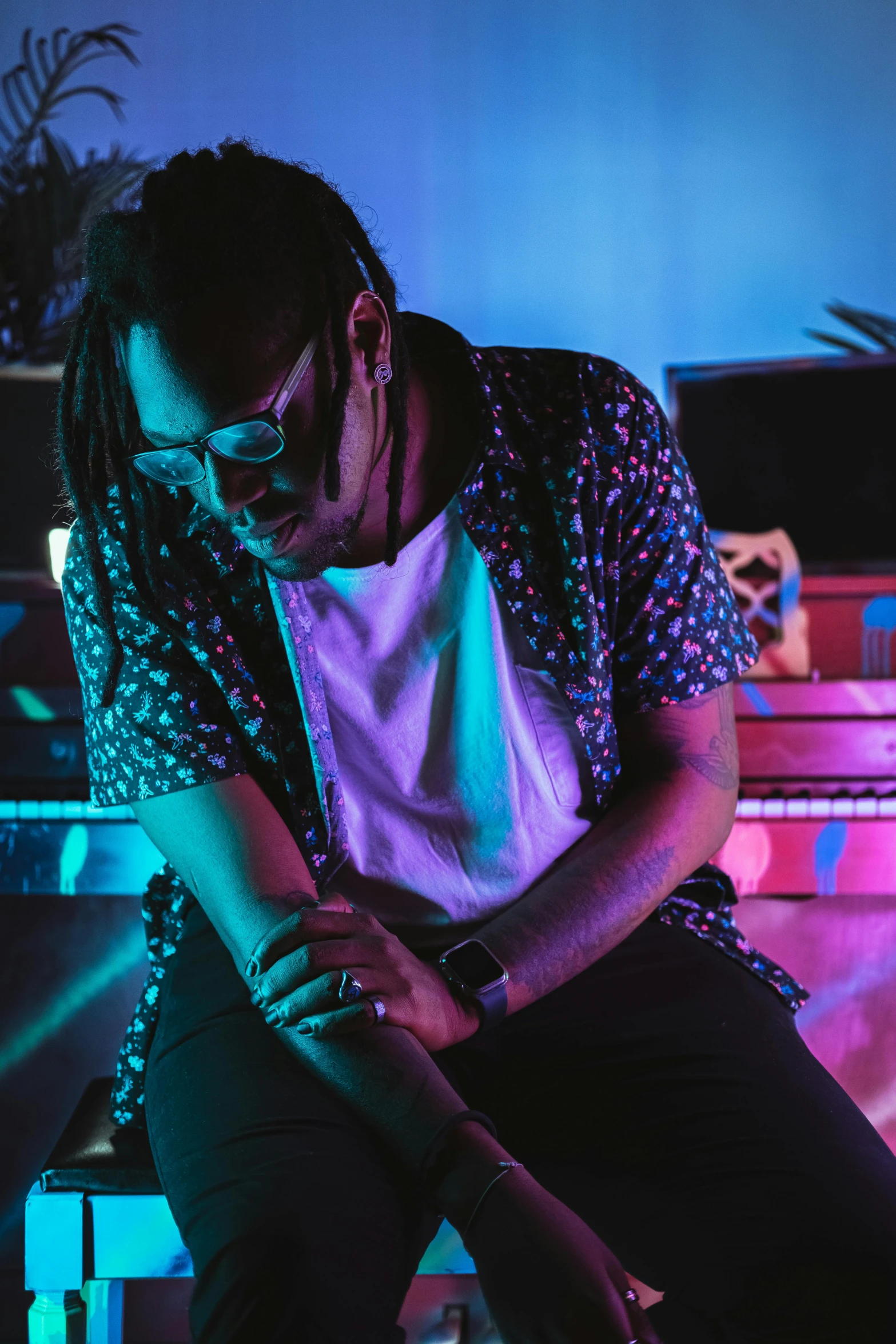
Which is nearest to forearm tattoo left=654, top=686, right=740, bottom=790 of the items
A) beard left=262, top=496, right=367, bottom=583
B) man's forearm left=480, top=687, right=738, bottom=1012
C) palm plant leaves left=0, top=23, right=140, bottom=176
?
man's forearm left=480, top=687, right=738, bottom=1012

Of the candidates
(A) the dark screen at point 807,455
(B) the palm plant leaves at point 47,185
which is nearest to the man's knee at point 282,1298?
(A) the dark screen at point 807,455

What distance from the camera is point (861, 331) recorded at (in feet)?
7.57

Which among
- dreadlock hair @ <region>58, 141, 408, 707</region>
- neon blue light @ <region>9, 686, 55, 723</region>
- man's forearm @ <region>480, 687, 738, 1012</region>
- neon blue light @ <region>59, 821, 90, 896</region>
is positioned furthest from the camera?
neon blue light @ <region>9, 686, 55, 723</region>

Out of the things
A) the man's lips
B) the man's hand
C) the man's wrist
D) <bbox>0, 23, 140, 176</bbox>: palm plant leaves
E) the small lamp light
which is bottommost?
the man's wrist

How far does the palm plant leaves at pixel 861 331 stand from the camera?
7.38 ft

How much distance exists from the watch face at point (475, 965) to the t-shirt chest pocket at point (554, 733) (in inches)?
9.2

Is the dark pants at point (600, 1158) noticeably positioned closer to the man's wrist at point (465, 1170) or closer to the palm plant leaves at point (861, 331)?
the man's wrist at point (465, 1170)

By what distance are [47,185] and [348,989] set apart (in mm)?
2043

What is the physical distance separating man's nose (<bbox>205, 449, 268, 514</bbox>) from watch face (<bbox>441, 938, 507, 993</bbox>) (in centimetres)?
51

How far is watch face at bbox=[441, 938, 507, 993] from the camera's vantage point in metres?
1.09

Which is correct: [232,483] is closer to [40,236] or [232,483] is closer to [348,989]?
[348,989]

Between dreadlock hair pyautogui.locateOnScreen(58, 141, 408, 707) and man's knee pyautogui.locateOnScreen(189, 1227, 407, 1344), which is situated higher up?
dreadlock hair pyautogui.locateOnScreen(58, 141, 408, 707)

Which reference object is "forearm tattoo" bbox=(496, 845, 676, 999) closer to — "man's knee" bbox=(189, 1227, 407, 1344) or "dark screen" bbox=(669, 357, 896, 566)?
"man's knee" bbox=(189, 1227, 407, 1344)

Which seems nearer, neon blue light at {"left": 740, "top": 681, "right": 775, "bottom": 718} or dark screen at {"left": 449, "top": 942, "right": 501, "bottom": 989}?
dark screen at {"left": 449, "top": 942, "right": 501, "bottom": 989}
